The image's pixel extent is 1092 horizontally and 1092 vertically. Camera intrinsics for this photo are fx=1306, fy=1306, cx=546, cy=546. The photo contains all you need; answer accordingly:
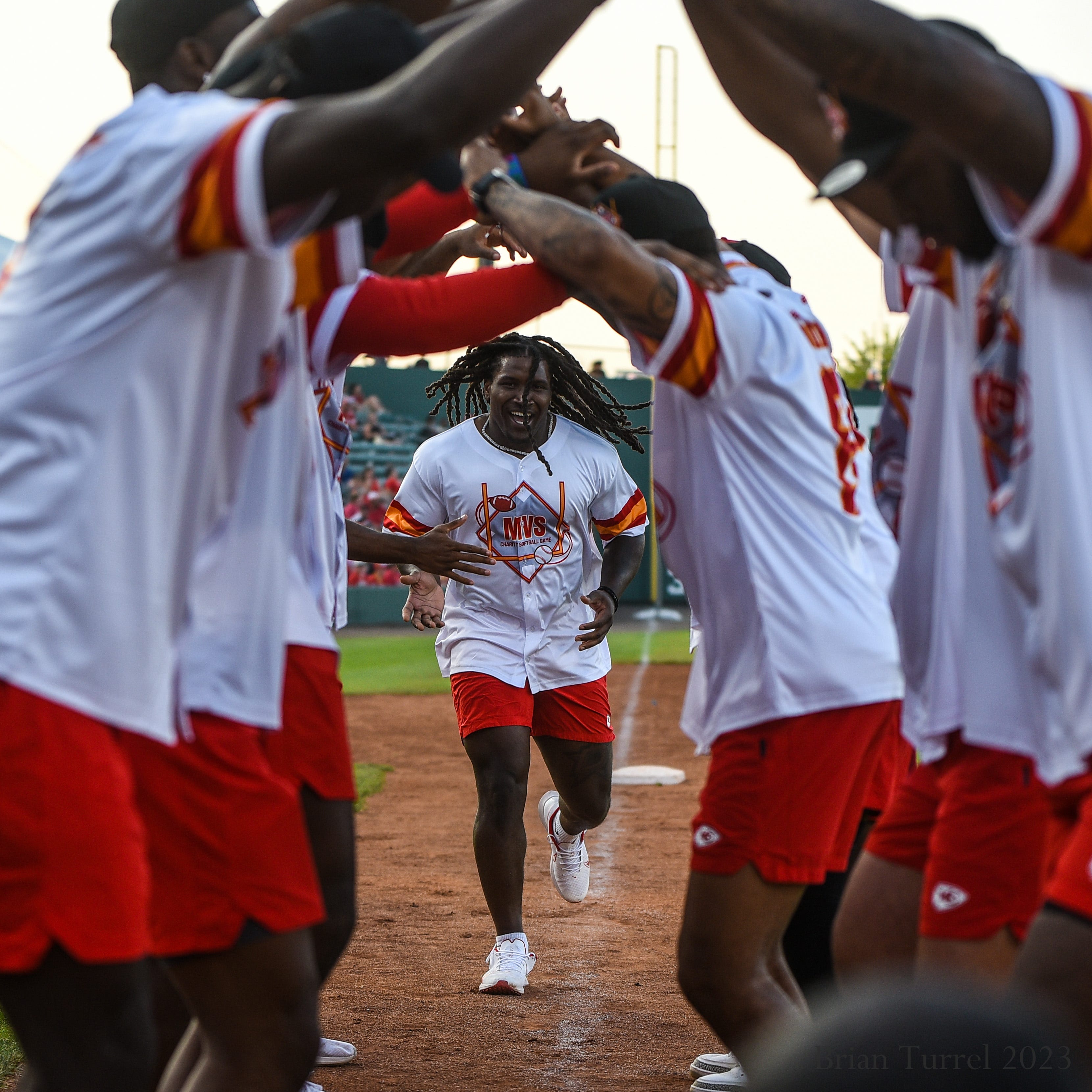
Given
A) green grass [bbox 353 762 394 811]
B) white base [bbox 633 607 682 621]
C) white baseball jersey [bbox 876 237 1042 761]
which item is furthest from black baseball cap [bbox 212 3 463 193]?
white base [bbox 633 607 682 621]

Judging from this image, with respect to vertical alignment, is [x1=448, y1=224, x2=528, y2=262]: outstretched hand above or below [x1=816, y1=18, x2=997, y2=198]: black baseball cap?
below

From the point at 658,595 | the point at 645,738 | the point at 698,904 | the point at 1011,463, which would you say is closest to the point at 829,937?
the point at 698,904

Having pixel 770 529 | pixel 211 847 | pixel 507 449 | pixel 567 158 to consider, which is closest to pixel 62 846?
pixel 211 847

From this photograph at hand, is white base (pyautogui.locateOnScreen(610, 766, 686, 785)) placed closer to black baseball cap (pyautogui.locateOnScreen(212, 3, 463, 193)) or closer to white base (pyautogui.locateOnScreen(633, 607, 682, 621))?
black baseball cap (pyautogui.locateOnScreen(212, 3, 463, 193))

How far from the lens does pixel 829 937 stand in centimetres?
406

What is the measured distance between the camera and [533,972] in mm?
5984

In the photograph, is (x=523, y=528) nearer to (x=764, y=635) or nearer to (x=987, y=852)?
(x=764, y=635)

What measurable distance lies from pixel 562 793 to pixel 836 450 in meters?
3.53

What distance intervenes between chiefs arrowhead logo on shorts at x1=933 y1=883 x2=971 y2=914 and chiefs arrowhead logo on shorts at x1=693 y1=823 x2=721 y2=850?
0.71 meters

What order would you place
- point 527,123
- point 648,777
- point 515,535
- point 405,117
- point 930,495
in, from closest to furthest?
point 405,117, point 930,495, point 527,123, point 515,535, point 648,777

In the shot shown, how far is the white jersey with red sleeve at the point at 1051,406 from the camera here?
2045mm

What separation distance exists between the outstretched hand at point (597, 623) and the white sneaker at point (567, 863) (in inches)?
35.5

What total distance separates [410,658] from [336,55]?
1922 centimetres

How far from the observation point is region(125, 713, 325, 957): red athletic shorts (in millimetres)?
2479
